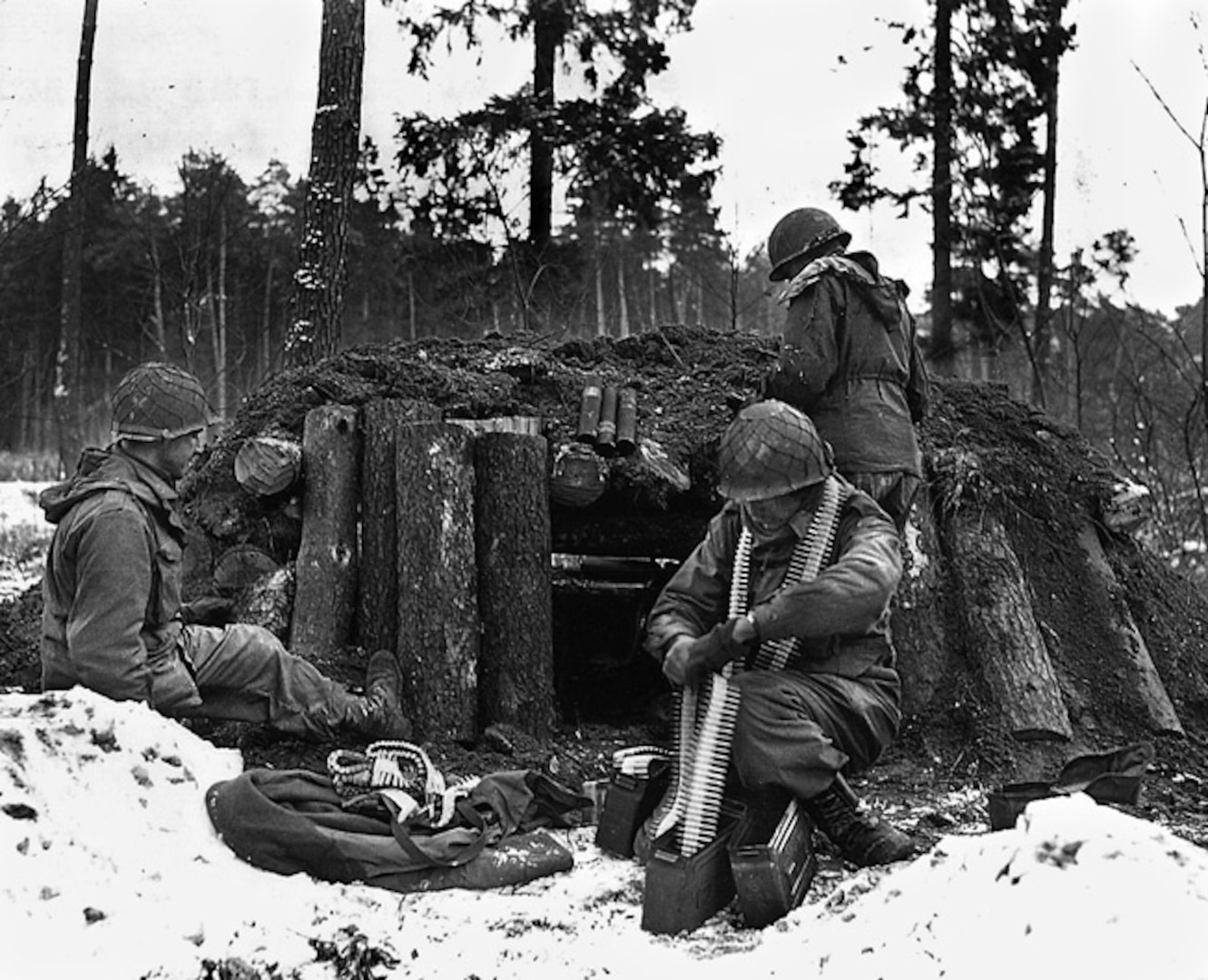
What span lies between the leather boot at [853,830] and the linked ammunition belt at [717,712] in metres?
0.42

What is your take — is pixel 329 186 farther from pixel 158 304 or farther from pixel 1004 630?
pixel 158 304

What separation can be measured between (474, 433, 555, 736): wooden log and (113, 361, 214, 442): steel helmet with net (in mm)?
1708

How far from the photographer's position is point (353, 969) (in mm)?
3217

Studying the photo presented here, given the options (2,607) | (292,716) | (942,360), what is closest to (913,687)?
(292,716)

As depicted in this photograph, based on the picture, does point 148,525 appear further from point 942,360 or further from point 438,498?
point 942,360

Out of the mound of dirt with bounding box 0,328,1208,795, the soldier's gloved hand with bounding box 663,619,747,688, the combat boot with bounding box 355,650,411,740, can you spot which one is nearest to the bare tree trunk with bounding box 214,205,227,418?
the mound of dirt with bounding box 0,328,1208,795

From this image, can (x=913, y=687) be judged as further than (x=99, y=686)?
Yes

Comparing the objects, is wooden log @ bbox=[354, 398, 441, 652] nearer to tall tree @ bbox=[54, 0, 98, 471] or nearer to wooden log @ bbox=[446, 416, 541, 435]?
wooden log @ bbox=[446, 416, 541, 435]

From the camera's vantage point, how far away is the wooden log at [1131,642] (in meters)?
5.98

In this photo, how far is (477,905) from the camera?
3.79 metres

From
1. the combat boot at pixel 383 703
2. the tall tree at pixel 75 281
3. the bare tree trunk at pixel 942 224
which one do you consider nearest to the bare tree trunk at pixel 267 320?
the tall tree at pixel 75 281

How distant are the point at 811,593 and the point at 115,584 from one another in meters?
2.48

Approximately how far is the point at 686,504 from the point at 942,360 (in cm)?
984

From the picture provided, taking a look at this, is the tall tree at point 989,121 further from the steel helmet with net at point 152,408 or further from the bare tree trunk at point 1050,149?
the steel helmet with net at point 152,408
